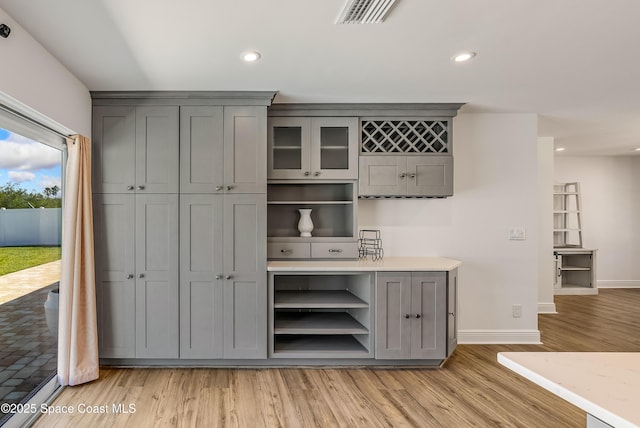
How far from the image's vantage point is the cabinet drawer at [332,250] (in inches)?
129

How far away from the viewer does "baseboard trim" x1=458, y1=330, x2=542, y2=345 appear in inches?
143

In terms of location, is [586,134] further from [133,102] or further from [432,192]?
[133,102]

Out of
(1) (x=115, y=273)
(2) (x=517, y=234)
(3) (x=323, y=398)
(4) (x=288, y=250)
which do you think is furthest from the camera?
(2) (x=517, y=234)

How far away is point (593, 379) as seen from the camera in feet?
3.33

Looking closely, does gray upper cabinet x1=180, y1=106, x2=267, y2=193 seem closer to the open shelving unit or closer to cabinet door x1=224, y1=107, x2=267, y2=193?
cabinet door x1=224, y1=107, x2=267, y2=193

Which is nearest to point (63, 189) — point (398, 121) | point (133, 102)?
point (133, 102)

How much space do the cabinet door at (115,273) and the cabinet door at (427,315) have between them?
92.9 inches

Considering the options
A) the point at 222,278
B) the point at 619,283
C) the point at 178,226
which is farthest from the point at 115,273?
the point at 619,283

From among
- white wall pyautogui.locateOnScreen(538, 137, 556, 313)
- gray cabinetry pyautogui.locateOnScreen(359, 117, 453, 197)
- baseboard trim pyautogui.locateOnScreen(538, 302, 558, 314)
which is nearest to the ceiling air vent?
gray cabinetry pyautogui.locateOnScreen(359, 117, 453, 197)

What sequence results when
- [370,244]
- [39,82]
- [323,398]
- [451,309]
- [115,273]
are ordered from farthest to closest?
1. [370,244]
2. [451,309]
3. [115,273]
4. [323,398]
5. [39,82]

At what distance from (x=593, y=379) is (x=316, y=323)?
237cm

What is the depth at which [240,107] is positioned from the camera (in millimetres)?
3014

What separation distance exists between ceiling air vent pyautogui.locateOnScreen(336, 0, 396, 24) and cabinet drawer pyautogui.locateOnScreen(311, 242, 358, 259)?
75.1 inches

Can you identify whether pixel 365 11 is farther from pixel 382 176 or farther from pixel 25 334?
pixel 25 334
